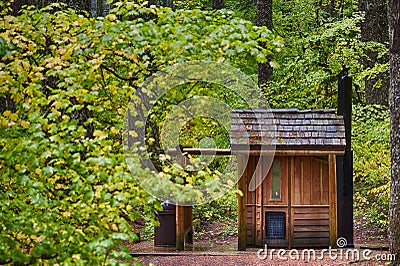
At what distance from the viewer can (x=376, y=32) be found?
44.1ft

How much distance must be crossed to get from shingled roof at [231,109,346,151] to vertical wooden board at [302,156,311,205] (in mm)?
711

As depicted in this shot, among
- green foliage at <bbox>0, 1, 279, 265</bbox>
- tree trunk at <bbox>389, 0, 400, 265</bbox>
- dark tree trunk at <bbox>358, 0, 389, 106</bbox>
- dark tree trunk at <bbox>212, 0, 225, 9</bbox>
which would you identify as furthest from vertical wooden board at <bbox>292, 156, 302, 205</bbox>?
dark tree trunk at <bbox>212, 0, 225, 9</bbox>

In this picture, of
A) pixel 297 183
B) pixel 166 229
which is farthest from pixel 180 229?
pixel 297 183

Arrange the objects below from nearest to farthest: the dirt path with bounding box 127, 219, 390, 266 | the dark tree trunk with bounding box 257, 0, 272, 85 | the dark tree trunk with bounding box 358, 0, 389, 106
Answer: the dirt path with bounding box 127, 219, 390, 266 < the dark tree trunk with bounding box 358, 0, 389, 106 < the dark tree trunk with bounding box 257, 0, 272, 85

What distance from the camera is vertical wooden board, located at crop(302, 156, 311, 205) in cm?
1013

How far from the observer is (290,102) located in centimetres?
1337

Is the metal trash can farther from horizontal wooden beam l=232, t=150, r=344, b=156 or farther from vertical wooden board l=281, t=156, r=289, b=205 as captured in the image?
vertical wooden board l=281, t=156, r=289, b=205

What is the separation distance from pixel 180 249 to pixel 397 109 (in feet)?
15.5

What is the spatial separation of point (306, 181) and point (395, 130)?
9.71 feet

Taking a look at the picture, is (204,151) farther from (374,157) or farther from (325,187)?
(374,157)

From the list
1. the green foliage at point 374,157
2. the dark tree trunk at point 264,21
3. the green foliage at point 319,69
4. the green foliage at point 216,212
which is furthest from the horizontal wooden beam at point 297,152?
the dark tree trunk at point 264,21

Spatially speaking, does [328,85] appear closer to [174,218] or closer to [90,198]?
[174,218]

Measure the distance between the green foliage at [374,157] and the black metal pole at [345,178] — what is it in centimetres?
58

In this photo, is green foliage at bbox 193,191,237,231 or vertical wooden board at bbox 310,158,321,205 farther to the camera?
green foliage at bbox 193,191,237,231
